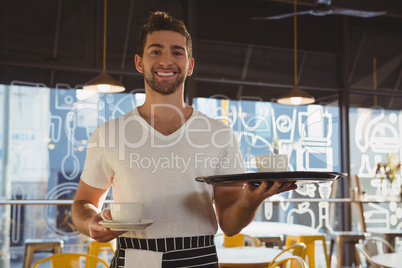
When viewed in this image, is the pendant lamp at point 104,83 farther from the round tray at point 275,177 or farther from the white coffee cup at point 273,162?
the round tray at point 275,177

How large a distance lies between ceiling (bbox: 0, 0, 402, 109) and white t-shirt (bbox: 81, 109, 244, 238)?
4269 mm

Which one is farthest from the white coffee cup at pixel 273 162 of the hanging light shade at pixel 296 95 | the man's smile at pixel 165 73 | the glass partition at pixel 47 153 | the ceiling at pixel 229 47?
the ceiling at pixel 229 47

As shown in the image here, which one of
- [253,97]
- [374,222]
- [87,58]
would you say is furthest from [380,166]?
[87,58]

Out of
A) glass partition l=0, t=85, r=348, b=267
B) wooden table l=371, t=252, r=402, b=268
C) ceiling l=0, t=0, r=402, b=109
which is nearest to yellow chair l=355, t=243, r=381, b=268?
wooden table l=371, t=252, r=402, b=268

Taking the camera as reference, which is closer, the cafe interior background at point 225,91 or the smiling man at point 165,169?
the smiling man at point 165,169

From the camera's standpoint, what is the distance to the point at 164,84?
5.35 feet

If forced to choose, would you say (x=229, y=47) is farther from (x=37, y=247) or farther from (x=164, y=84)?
(x=164, y=84)

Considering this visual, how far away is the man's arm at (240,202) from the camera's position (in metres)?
1.37

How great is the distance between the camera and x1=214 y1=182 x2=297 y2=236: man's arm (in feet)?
4.50

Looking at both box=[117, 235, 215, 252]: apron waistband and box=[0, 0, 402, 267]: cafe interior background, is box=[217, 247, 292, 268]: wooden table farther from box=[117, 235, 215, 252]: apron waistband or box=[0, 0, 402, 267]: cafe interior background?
box=[0, 0, 402, 267]: cafe interior background

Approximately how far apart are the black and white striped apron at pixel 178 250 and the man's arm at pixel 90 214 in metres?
0.12

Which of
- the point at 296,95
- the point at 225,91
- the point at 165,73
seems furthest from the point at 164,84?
the point at 225,91

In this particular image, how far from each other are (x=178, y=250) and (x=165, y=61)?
58cm

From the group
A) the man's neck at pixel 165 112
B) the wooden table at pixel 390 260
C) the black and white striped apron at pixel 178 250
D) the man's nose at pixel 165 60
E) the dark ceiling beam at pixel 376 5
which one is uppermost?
the dark ceiling beam at pixel 376 5
